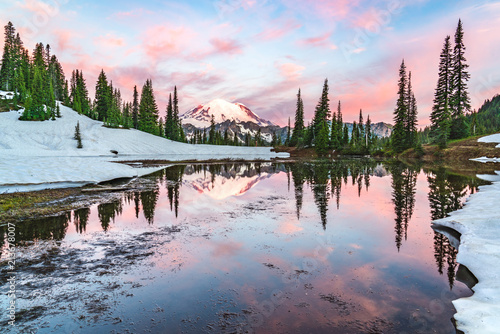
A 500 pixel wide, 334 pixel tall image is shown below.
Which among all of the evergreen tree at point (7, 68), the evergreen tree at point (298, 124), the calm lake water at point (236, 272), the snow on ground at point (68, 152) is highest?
the evergreen tree at point (7, 68)

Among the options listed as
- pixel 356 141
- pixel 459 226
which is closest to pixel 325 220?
pixel 459 226

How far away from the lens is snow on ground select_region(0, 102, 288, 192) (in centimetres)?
1611

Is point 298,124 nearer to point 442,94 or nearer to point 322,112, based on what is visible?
point 322,112

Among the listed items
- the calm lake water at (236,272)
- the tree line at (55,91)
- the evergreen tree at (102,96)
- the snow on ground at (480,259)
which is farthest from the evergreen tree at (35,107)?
the snow on ground at (480,259)

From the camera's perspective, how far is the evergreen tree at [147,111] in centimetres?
8494

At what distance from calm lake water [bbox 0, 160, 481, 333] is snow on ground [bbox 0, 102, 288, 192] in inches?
297

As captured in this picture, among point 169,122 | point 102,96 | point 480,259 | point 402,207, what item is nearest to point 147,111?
point 169,122

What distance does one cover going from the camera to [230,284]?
5.59 meters

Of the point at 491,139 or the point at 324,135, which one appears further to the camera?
the point at 324,135

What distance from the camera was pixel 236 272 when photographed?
6.17 meters

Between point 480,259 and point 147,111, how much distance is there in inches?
3611

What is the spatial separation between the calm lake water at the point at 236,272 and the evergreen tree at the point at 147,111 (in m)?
79.4

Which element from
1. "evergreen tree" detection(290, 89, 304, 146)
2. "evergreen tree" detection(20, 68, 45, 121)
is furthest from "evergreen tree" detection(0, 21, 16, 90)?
"evergreen tree" detection(290, 89, 304, 146)

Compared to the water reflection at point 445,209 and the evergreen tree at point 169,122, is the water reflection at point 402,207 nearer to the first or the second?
the water reflection at point 445,209
